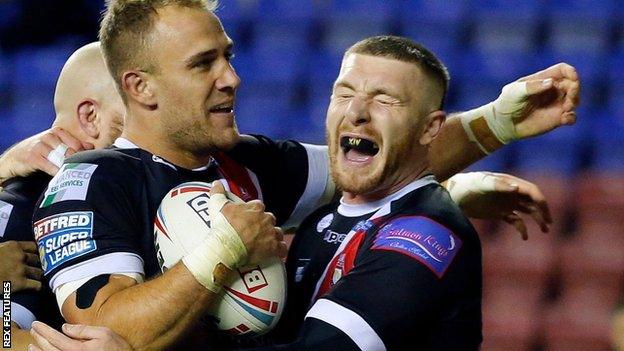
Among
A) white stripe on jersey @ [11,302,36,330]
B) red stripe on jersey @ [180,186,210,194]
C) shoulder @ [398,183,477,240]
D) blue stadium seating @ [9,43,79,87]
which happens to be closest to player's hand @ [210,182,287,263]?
red stripe on jersey @ [180,186,210,194]

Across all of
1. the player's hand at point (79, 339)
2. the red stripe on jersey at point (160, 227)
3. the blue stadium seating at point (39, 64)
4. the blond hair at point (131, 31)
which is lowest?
the blue stadium seating at point (39, 64)

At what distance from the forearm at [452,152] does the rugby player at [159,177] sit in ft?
0.63

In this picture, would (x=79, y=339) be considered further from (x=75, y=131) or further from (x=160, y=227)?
(x=75, y=131)

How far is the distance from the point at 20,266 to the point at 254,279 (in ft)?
2.31

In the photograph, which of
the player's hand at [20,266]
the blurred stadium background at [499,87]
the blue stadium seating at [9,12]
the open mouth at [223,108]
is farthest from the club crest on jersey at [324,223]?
the blue stadium seating at [9,12]

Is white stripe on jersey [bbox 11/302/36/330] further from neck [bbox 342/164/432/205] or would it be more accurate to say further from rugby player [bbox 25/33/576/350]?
neck [bbox 342/164/432/205]

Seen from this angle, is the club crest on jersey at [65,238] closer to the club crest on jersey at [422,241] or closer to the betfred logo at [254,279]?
the betfred logo at [254,279]

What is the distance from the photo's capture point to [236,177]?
113 inches

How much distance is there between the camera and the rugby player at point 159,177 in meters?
2.34

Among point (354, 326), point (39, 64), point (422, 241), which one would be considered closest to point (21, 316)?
point (354, 326)

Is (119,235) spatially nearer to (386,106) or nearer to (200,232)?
(200,232)

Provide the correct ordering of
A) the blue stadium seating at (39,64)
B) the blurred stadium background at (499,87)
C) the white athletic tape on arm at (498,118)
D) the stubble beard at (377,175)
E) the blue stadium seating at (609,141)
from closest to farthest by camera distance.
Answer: the stubble beard at (377,175)
the white athletic tape on arm at (498,118)
the blurred stadium background at (499,87)
the blue stadium seating at (609,141)
the blue stadium seating at (39,64)

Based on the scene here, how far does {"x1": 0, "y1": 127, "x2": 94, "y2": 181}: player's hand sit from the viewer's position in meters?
2.95

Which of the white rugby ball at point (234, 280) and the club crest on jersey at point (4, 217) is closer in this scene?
the white rugby ball at point (234, 280)
